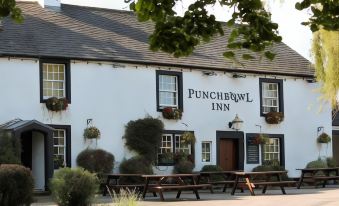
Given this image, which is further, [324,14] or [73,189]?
[73,189]

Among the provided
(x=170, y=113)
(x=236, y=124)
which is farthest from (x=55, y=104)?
(x=236, y=124)

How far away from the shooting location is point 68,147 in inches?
1025

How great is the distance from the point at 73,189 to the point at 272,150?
16.6 meters

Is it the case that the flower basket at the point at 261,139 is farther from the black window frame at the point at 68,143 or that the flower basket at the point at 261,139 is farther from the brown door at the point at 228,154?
the black window frame at the point at 68,143

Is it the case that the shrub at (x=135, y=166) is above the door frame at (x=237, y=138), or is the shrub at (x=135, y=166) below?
below

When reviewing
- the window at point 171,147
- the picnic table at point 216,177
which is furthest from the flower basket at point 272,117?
the window at point 171,147

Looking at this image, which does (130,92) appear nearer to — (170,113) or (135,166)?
(170,113)

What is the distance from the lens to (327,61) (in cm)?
2406

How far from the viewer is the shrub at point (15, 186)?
15516 mm

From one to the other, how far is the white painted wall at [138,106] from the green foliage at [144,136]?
1.11 feet

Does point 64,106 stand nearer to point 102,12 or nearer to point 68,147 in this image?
point 68,147

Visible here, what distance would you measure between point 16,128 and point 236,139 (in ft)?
34.6

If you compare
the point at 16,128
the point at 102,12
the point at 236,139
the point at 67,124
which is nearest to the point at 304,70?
the point at 236,139

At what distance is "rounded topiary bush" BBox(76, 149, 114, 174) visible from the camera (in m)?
25.8
